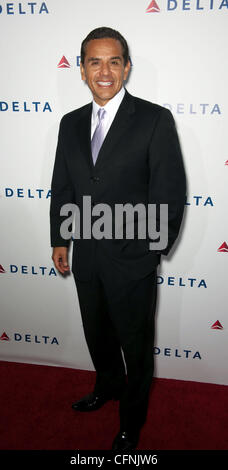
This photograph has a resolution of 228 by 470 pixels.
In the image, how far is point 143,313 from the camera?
1.58 metres

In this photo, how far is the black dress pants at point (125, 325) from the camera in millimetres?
1548

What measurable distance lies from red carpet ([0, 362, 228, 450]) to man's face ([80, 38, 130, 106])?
60.4 inches

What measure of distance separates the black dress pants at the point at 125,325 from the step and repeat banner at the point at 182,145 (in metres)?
0.41

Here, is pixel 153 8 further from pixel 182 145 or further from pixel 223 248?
pixel 223 248

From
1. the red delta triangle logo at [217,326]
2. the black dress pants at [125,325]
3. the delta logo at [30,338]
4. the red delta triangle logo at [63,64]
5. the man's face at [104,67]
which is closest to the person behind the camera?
the man's face at [104,67]

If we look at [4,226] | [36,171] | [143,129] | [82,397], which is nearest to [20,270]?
[4,226]

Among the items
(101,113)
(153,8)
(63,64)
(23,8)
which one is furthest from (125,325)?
(23,8)

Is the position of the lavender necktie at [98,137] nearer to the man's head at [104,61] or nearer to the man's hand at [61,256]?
the man's head at [104,61]

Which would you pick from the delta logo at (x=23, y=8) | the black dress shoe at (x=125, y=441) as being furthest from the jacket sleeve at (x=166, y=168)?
the black dress shoe at (x=125, y=441)

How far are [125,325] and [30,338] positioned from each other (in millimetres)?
971

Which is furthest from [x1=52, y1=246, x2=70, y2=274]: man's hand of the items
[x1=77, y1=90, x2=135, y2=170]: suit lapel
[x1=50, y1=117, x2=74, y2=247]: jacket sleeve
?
[x1=77, y1=90, x2=135, y2=170]: suit lapel

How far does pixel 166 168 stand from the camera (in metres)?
1.42

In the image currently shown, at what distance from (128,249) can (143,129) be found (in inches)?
18.9

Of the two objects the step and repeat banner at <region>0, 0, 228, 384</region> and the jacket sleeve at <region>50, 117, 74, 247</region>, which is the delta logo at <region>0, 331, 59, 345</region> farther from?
the jacket sleeve at <region>50, 117, 74, 247</region>
